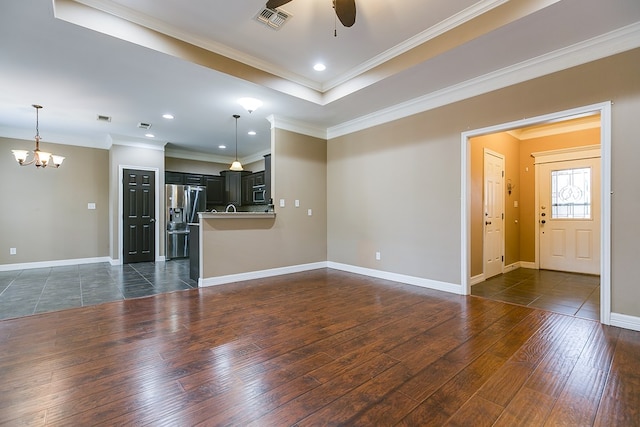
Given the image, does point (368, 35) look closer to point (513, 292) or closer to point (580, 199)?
point (513, 292)

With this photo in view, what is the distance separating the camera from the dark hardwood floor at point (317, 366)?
1544mm

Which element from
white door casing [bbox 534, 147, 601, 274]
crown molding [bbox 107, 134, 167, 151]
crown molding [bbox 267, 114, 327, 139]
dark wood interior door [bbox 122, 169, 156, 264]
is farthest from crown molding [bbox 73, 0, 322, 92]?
white door casing [bbox 534, 147, 601, 274]

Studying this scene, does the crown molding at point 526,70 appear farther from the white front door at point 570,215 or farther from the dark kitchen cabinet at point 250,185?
the dark kitchen cabinet at point 250,185

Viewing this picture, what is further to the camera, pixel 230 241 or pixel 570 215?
pixel 570 215

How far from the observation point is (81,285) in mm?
4367

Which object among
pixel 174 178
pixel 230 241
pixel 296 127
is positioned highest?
pixel 296 127

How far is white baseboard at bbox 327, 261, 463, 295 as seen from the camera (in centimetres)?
388

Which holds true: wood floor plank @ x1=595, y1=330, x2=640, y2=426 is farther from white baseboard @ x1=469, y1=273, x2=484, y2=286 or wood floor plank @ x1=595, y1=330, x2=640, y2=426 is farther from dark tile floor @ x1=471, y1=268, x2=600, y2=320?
white baseboard @ x1=469, y1=273, x2=484, y2=286

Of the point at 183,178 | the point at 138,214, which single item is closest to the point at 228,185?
the point at 183,178

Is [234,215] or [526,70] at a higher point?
[526,70]

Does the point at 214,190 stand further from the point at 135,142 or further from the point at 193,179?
the point at 135,142

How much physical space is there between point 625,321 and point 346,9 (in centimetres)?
370

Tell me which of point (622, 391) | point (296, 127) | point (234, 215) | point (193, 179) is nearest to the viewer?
point (622, 391)

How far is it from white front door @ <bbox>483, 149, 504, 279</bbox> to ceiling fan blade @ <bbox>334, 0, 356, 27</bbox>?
3.36m
